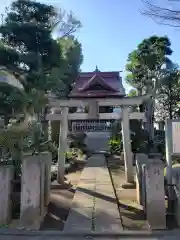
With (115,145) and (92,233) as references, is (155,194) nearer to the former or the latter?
(92,233)

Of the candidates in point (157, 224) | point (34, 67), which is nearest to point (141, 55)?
point (34, 67)

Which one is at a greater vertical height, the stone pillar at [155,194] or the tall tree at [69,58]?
the tall tree at [69,58]

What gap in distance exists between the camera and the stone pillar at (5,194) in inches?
206

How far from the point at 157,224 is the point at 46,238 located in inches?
79.2

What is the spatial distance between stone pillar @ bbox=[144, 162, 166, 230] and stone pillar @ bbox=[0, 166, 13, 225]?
2.61 m

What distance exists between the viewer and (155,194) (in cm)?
526

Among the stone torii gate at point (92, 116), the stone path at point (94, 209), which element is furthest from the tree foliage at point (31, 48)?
the stone path at point (94, 209)

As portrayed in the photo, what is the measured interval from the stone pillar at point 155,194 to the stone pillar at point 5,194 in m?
2.61

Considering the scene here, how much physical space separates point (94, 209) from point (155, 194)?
1454mm

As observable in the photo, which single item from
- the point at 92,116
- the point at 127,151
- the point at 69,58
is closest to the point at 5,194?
the point at 92,116

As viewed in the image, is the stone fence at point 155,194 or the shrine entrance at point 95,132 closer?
the stone fence at point 155,194

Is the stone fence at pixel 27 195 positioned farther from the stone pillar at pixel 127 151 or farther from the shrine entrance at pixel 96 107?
the stone pillar at pixel 127 151

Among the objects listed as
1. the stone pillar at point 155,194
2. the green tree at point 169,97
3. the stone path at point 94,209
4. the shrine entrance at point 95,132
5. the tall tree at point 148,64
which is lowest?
→ the stone path at point 94,209

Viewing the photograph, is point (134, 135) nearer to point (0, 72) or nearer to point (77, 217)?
point (0, 72)
